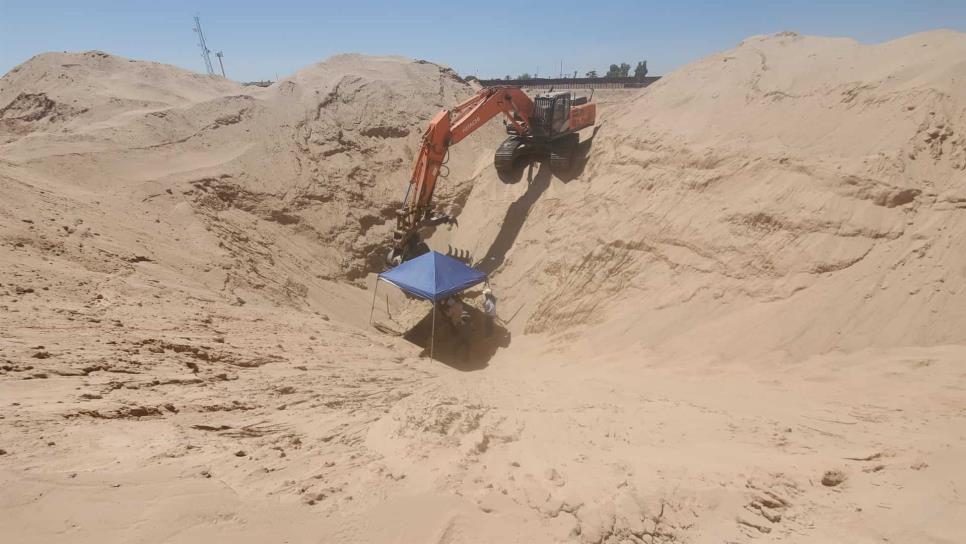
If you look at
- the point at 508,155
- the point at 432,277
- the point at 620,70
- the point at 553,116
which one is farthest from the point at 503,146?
the point at 620,70

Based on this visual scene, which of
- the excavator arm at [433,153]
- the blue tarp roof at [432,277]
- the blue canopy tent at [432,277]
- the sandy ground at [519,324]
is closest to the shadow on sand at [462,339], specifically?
the sandy ground at [519,324]

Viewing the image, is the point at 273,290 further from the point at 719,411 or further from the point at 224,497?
the point at 719,411

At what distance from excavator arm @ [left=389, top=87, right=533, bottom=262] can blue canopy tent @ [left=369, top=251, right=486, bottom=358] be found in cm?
131

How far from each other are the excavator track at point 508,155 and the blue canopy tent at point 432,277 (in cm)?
365

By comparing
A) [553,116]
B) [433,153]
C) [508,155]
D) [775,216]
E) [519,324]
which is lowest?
[519,324]

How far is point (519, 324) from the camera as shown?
8852 mm

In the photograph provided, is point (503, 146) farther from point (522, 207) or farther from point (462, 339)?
point (462, 339)

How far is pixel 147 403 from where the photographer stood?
3520 millimetres

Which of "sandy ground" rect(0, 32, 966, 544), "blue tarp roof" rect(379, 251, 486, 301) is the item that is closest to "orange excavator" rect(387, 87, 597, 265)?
"sandy ground" rect(0, 32, 966, 544)

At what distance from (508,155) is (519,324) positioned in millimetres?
3955

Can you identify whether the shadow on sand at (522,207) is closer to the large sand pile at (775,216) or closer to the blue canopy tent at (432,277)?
the large sand pile at (775,216)

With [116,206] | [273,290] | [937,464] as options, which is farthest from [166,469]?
[116,206]

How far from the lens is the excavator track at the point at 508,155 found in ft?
36.0

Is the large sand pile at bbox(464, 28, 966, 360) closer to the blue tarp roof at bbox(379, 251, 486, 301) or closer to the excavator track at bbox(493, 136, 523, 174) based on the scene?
the excavator track at bbox(493, 136, 523, 174)
